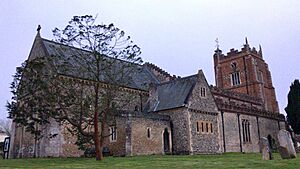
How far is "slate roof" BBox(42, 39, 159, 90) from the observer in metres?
25.6

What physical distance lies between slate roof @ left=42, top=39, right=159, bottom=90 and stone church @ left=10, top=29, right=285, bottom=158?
A: 8.9 inches

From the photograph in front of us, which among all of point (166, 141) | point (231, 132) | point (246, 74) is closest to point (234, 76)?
point (246, 74)

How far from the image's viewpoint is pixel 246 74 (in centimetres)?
6762

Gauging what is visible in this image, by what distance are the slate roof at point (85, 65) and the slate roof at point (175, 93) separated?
8.71 ft

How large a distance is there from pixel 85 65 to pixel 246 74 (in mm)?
47598

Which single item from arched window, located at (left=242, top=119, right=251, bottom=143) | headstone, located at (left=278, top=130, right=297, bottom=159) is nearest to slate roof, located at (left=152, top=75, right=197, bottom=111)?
arched window, located at (left=242, top=119, right=251, bottom=143)

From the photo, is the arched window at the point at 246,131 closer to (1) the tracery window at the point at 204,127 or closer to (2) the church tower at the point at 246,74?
(1) the tracery window at the point at 204,127

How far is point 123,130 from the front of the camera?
105 feet

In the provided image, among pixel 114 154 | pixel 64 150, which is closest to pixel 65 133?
pixel 64 150

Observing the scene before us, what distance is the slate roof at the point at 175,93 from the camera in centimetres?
3650

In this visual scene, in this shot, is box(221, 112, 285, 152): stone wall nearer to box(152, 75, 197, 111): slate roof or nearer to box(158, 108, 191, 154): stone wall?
box(158, 108, 191, 154): stone wall

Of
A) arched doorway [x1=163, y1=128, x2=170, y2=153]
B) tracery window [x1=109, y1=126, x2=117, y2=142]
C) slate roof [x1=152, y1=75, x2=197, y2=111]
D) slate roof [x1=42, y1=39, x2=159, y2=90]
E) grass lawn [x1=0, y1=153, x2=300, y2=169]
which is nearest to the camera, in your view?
grass lawn [x1=0, y1=153, x2=300, y2=169]

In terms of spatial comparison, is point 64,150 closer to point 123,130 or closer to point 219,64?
point 123,130

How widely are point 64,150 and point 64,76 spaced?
26.9ft
